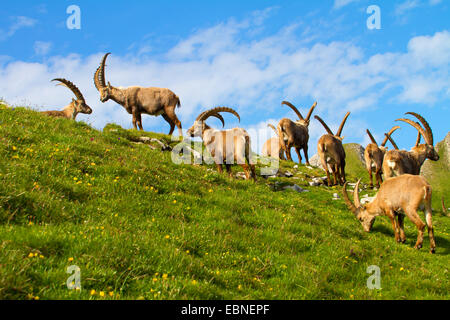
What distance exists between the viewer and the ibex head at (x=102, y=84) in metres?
24.7

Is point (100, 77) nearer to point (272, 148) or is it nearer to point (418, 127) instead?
point (272, 148)

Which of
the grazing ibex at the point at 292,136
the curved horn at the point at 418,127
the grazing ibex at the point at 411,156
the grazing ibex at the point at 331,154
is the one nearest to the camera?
the grazing ibex at the point at 411,156

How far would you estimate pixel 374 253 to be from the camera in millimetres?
9477

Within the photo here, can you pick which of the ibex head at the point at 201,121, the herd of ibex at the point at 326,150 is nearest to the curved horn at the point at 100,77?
the herd of ibex at the point at 326,150

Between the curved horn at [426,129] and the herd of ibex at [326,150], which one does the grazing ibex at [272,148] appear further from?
the curved horn at [426,129]

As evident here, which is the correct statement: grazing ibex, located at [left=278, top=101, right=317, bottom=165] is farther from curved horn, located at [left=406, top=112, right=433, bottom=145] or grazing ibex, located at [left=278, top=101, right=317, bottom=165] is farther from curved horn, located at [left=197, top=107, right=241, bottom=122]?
curved horn, located at [left=197, top=107, right=241, bottom=122]

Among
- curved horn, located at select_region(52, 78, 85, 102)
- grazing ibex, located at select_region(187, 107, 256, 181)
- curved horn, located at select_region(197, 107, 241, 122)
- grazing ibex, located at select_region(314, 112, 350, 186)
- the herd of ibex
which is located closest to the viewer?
the herd of ibex

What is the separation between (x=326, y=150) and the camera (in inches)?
805

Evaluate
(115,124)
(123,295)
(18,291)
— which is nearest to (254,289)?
(123,295)

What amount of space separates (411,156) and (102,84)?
842 inches

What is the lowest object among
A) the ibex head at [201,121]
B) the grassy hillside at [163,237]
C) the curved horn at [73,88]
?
the grassy hillside at [163,237]

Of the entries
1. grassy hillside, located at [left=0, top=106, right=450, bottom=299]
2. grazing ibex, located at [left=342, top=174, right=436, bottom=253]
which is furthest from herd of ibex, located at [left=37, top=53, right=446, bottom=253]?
grassy hillside, located at [left=0, top=106, right=450, bottom=299]

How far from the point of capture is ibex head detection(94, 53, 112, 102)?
2467 cm

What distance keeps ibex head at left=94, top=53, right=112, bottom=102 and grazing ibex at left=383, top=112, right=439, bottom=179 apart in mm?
18969
